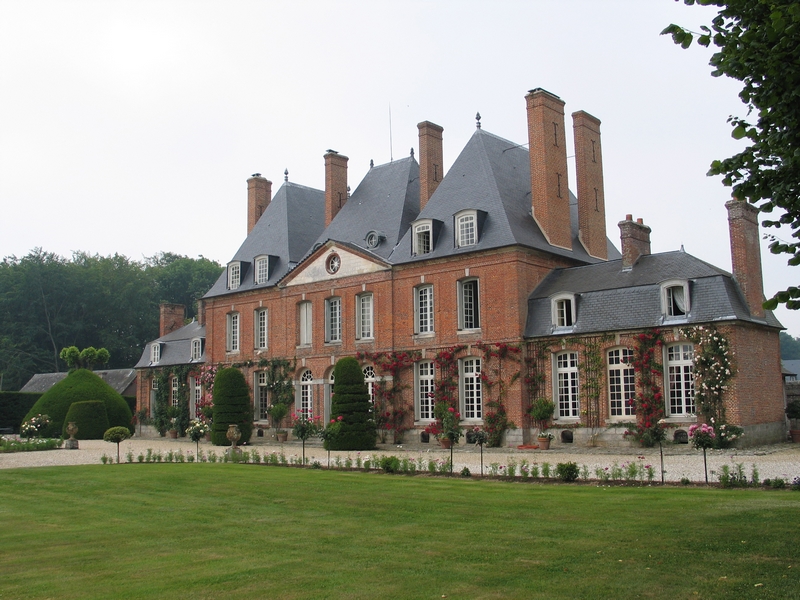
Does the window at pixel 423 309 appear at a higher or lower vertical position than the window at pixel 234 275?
lower

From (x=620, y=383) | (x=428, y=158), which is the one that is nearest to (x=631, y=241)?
(x=620, y=383)

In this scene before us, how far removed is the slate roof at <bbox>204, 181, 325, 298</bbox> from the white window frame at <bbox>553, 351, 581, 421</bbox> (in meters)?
12.7

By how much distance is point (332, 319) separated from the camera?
30047mm

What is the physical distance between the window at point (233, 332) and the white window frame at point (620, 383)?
A: 1696 centimetres

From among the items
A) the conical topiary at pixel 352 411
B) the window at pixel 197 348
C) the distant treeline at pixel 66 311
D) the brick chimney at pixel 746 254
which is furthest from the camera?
the distant treeline at pixel 66 311

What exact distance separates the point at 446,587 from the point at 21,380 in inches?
2230

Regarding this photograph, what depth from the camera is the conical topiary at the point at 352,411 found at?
24.9m

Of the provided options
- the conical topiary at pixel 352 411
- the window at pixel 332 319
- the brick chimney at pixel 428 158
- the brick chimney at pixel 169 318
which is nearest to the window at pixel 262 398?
the window at pixel 332 319

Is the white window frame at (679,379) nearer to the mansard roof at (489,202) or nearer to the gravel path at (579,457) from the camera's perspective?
the gravel path at (579,457)

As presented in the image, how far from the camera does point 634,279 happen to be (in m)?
22.9

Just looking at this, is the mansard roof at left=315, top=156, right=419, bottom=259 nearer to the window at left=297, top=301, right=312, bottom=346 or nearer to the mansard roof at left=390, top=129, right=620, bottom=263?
the mansard roof at left=390, top=129, right=620, bottom=263

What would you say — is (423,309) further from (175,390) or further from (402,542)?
(402,542)

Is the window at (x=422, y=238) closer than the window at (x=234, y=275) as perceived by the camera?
Yes

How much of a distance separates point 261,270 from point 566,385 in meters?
14.7
